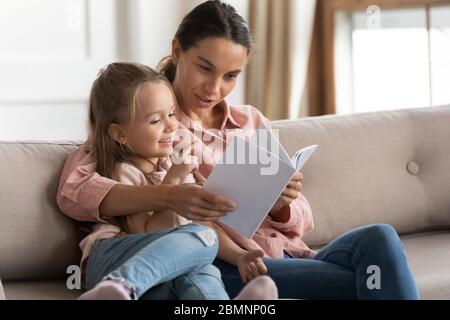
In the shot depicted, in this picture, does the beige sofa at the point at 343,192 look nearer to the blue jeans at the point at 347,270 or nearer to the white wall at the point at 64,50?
the blue jeans at the point at 347,270

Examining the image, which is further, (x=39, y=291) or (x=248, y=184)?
(x=39, y=291)

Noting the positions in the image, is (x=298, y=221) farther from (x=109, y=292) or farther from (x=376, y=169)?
(x=109, y=292)

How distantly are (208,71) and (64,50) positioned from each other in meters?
1.68

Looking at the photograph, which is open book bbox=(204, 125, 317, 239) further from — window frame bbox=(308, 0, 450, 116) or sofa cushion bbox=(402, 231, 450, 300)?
window frame bbox=(308, 0, 450, 116)

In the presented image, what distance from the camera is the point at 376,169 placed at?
2.36 metres

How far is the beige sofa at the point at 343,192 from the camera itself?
6.47 feet

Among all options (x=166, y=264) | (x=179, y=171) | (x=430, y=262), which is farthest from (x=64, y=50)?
(x=166, y=264)

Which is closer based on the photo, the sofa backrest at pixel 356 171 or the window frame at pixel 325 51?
the sofa backrest at pixel 356 171

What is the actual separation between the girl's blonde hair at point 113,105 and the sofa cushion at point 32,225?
154 millimetres

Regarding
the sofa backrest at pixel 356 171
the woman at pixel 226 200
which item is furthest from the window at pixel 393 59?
the woman at pixel 226 200

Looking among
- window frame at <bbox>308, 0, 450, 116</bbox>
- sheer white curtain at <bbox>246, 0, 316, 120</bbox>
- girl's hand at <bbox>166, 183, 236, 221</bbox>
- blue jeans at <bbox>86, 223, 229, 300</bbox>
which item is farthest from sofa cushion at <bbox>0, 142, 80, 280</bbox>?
window frame at <bbox>308, 0, 450, 116</bbox>

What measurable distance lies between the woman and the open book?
3 cm
